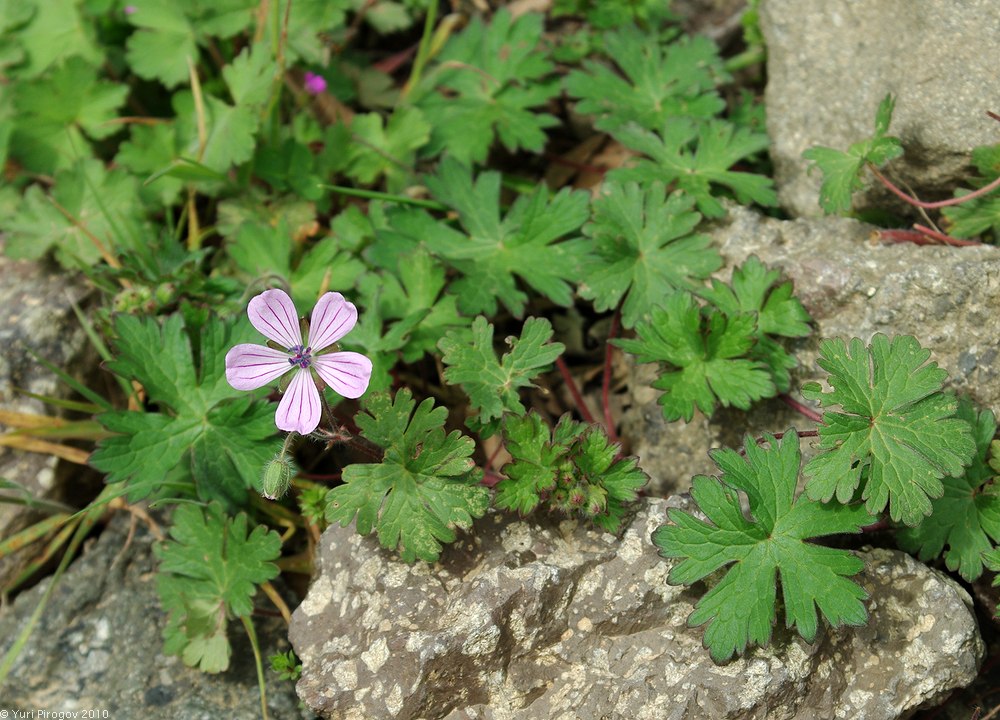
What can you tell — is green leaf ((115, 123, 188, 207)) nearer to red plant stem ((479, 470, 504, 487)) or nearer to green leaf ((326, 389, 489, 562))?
green leaf ((326, 389, 489, 562))

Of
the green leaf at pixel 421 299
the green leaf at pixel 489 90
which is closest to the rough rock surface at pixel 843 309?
the green leaf at pixel 421 299

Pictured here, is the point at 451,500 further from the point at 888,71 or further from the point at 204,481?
the point at 888,71

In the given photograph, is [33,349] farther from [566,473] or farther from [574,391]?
[566,473]

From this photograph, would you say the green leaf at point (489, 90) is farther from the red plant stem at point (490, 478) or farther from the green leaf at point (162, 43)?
the red plant stem at point (490, 478)

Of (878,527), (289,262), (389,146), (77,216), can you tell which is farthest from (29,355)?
(878,527)

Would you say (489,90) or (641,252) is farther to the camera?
(489,90)
